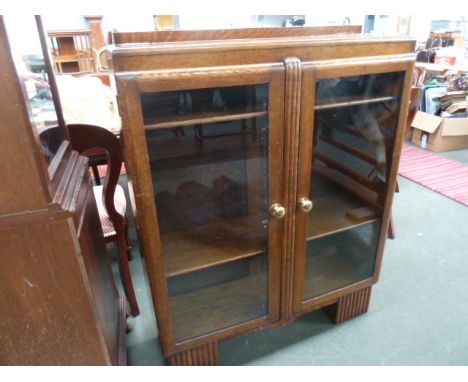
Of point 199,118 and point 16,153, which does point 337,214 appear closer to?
point 199,118

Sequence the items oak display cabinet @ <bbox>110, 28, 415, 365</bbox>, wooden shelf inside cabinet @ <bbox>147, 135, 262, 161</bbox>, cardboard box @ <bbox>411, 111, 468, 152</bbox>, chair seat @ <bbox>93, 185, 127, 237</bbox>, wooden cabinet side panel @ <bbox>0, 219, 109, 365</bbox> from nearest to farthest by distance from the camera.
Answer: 1. wooden cabinet side panel @ <bbox>0, 219, 109, 365</bbox>
2. oak display cabinet @ <bbox>110, 28, 415, 365</bbox>
3. wooden shelf inside cabinet @ <bbox>147, 135, 262, 161</bbox>
4. chair seat @ <bbox>93, 185, 127, 237</bbox>
5. cardboard box @ <bbox>411, 111, 468, 152</bbox>

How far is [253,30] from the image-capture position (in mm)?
1047

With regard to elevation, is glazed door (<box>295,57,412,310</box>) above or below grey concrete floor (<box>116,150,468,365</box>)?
above

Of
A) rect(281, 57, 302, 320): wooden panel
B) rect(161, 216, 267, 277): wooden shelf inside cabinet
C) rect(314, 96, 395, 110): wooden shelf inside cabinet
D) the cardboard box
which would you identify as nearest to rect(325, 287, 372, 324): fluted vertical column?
rect(281, 57, 302, 320): wooden panel

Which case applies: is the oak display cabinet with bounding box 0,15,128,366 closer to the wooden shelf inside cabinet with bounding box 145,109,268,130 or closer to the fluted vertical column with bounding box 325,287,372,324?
the wooden shelf inside cabinet with bounding box 145,109,268,130

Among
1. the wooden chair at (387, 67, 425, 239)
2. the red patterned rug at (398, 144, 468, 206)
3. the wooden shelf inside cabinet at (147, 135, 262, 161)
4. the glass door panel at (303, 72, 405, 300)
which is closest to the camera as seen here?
the wooden shelf inside cabinet at (147, 135, 262, 161)

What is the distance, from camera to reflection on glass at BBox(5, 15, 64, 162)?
604 millimetres

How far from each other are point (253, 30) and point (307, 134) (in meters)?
0.38

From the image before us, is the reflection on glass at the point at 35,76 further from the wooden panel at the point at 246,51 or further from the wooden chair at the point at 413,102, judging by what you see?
the wooden chair at the point at 413,102

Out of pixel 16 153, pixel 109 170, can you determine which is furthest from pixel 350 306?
pixel 16 153

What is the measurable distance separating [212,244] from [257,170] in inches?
11.7

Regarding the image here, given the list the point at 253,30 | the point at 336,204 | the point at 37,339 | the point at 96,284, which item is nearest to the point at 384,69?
the point at 253,30

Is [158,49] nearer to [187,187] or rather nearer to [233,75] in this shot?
[233,75]

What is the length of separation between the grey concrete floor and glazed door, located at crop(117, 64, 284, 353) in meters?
0.23
